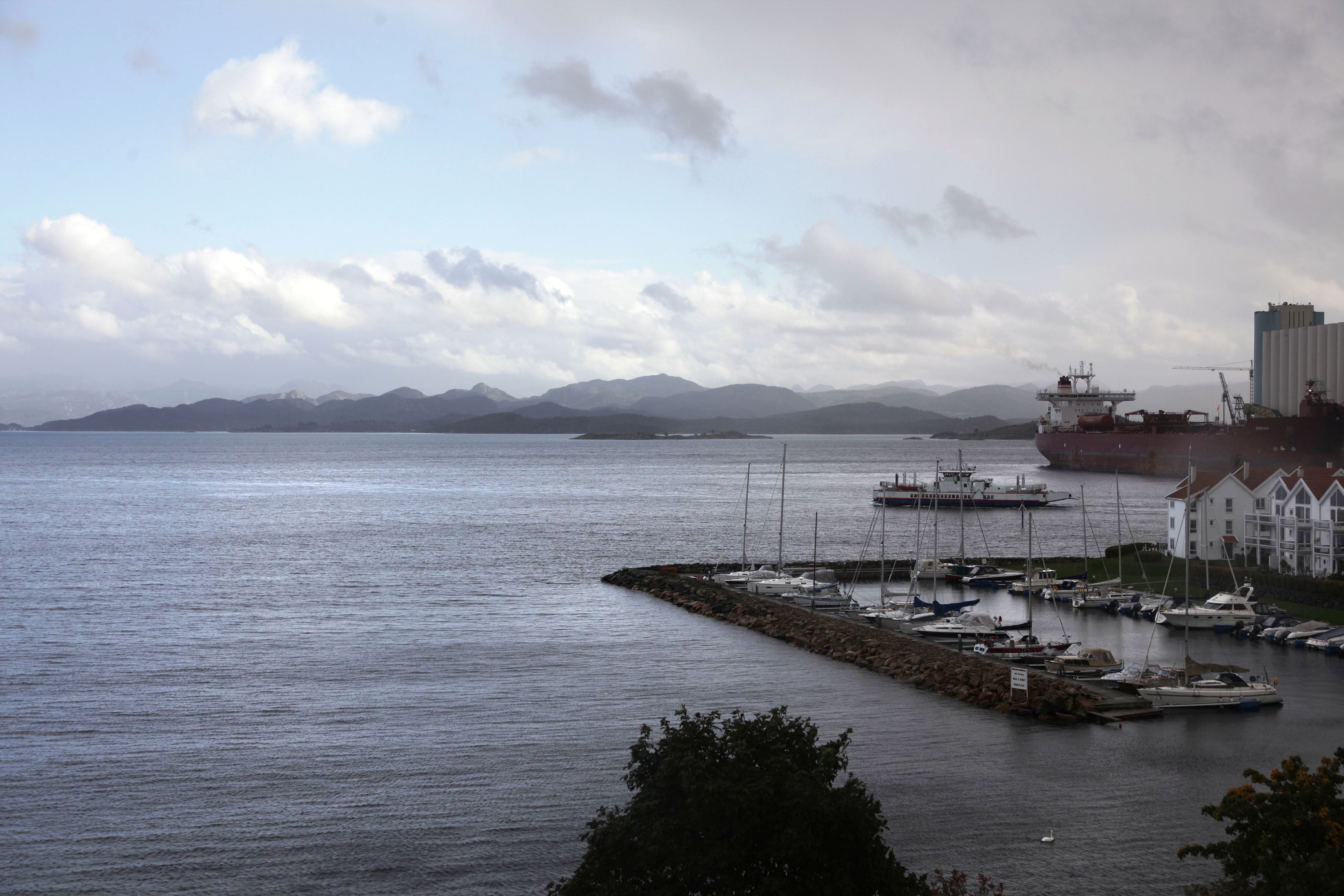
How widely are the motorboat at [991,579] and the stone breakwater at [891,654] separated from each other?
32.4ft

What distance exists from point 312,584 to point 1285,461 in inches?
2978

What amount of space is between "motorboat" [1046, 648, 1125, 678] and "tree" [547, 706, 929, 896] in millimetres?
16580

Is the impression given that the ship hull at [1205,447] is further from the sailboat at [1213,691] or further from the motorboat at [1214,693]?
the motorboat at [1214,693]

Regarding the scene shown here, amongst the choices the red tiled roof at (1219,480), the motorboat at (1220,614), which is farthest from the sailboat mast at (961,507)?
the motorboat at (1220,614)

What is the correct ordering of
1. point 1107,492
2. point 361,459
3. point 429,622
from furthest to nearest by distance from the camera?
point 361,459 → point 1107,492 → point 429,622

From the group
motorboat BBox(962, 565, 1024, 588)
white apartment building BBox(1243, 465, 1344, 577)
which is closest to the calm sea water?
motorboat BBox(962, 565, 1024, 588)

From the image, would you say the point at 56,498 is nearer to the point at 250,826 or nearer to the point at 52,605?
the point at 52,605

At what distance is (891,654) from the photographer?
25.2 metres

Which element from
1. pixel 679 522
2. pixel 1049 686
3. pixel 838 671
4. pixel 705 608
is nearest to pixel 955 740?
pixel 1049 686

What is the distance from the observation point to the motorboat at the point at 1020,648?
24703 millimetres

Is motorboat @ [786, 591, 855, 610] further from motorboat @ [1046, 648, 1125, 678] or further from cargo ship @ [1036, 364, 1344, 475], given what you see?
cargo ship @ [1036, 364, 1344, 475]

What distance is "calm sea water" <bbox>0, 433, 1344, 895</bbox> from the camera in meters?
13.7

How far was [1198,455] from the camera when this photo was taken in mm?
93188

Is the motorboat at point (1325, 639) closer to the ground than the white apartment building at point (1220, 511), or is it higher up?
closer to the ground
